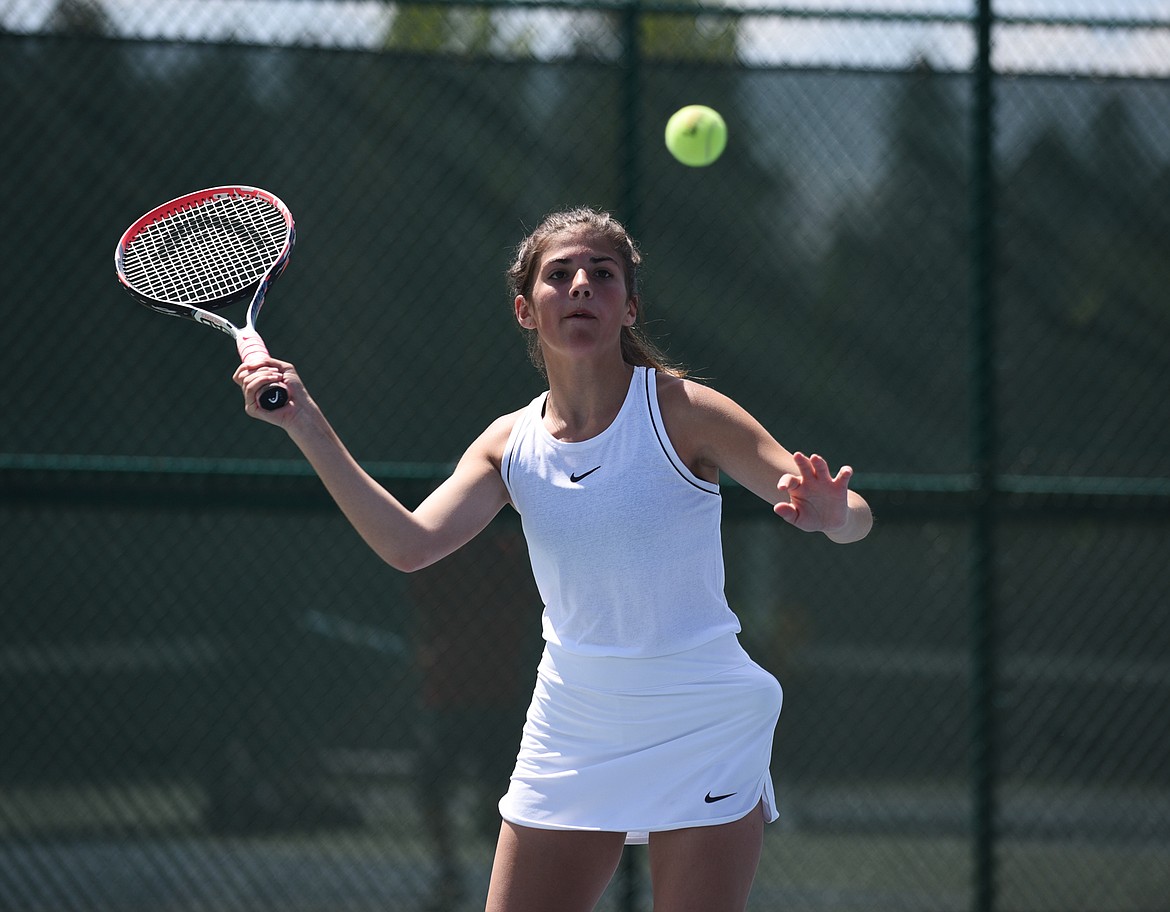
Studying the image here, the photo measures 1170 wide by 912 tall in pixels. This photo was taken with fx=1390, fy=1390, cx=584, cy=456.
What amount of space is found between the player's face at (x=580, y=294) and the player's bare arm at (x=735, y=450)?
15 centimetres

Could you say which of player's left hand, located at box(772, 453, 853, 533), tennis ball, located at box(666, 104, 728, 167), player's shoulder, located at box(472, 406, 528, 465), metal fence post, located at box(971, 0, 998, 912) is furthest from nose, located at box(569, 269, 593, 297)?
metal fence post, located at box(971, 0, 998, 912)

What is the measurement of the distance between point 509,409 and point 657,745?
2156 millimetres

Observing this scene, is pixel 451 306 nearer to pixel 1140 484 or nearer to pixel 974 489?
pixel 974 489

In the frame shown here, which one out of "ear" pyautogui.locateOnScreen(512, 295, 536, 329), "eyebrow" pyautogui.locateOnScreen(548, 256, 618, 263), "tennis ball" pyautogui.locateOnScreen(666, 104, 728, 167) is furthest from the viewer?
"tennis ball" pyautogui.locateOnScreen(666, 104, 728, 167)

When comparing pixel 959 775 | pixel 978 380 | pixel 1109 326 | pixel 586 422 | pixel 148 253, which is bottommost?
pixel 586 422

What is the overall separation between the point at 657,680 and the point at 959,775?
2399mm

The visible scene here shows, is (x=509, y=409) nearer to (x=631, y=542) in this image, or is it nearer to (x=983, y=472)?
(x=983, y=472)

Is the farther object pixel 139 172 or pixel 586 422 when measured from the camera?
pixel 139 172

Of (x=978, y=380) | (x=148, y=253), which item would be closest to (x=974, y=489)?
(x=978, y=380)

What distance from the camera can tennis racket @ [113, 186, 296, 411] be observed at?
259cm

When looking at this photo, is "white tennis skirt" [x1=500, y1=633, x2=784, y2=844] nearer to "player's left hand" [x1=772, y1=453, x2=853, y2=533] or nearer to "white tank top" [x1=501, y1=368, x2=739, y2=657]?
"white tank top" [x1=501, y1=368, x2=739, y2=657]

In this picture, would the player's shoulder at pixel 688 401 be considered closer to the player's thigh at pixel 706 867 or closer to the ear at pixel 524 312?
the ear at pixel 524 312

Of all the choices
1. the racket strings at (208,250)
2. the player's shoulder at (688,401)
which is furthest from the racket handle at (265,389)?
the player's shoulder at (688,401)

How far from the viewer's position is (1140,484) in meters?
4.40
